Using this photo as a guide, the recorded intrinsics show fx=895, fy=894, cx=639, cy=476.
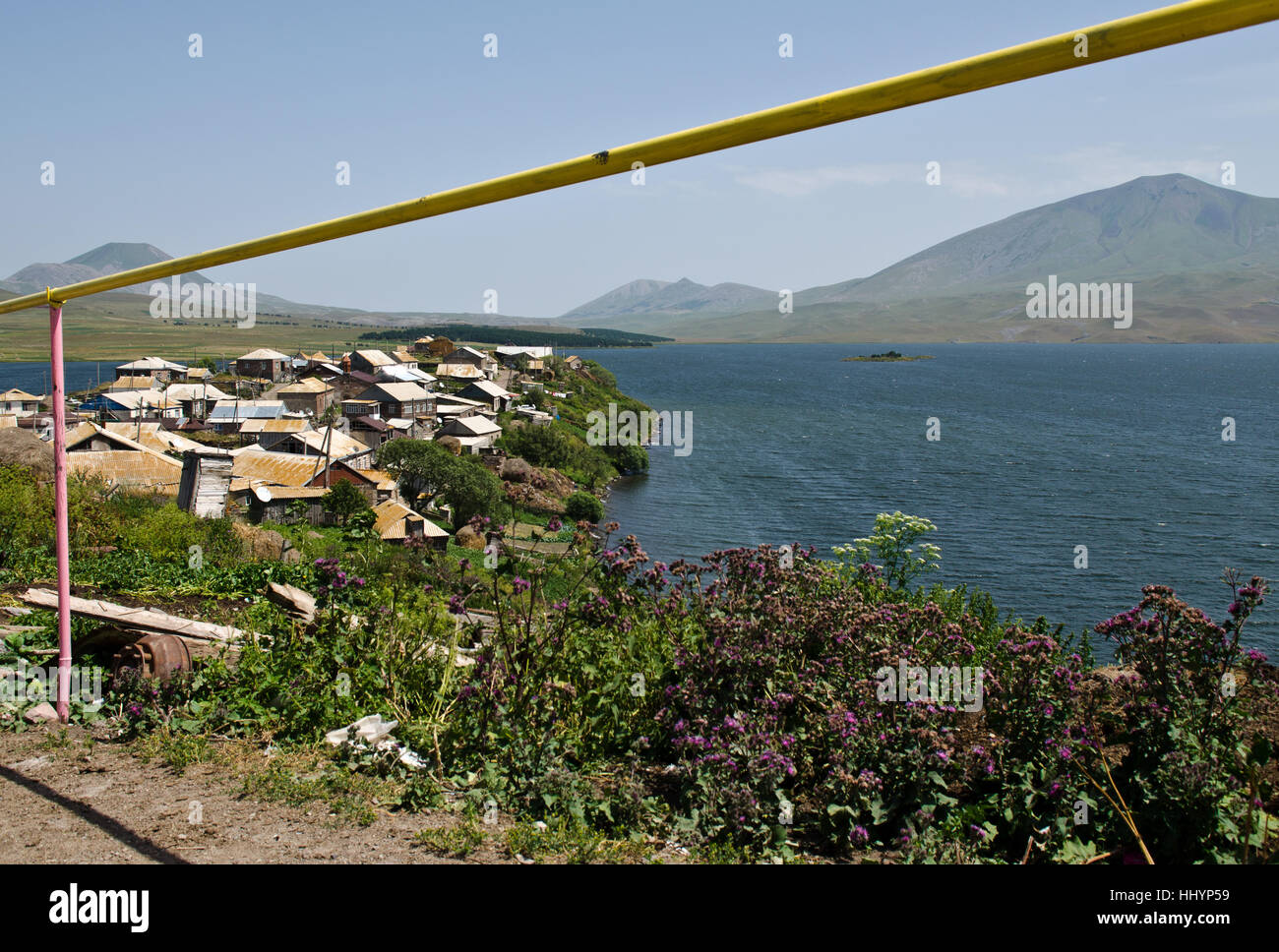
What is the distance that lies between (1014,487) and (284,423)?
1721 inches

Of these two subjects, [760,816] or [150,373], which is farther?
[150,373]

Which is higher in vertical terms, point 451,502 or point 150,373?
point 150,373

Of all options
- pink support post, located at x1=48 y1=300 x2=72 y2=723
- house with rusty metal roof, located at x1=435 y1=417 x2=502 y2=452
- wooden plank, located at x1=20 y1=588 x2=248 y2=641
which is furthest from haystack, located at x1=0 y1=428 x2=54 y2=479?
house with rusty metal roof, located at x1=435 y1=417 x2=502 y2=452

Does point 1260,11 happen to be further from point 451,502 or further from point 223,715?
point 451,502

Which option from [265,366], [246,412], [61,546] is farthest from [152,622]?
[265,366]

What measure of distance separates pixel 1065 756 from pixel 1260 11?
3540mm

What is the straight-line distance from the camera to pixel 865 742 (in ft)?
16.0

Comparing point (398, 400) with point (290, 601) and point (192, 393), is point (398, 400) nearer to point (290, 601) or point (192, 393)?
point (192, 393)

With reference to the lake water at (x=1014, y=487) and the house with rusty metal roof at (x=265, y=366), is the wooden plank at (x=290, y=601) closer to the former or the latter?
the lake water at (x=1014, y=487)

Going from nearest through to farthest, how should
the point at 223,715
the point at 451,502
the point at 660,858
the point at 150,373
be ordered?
the point at 660,858, the point at 223,715, the point at 451,502, the point at 150,373

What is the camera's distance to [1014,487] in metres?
50.2

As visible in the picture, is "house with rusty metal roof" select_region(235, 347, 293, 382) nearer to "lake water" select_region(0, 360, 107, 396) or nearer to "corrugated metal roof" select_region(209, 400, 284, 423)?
"lake water" select_region(0, 360, 107, 396)

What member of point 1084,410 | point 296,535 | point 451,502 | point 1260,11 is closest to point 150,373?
point 451,502

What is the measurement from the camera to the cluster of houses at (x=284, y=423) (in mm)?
31078
